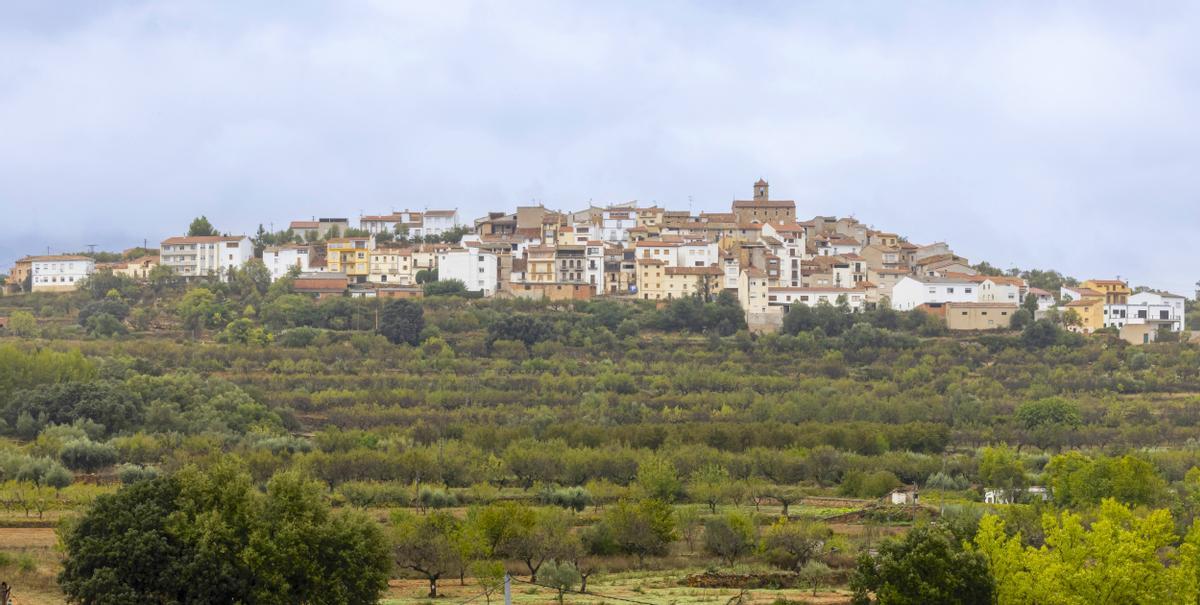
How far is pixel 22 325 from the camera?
6644 cm

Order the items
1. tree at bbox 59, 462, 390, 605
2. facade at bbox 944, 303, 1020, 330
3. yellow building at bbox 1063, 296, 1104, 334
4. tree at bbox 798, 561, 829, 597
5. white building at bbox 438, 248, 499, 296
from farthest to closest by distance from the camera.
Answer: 1. white building at bbox 438, 248, 499, 296
2. yellow building at bbox 1063, 296, 1104, 334
3. facade at bbox 944, 303, 1020, 330
4. tree at bbox 798, 561, 829, 597
5. tree at bbox 59, 462, 390, 605

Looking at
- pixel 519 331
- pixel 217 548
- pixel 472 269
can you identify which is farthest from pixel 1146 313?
pixel 217 548

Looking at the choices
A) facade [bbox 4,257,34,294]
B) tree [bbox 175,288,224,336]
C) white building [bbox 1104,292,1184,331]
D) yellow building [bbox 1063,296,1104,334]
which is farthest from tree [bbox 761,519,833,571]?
facade [bbox 4,257,34,294]

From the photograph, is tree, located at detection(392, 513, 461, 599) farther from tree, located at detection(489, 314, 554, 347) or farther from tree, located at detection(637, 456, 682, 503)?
tree, located at detection(489, 314, 554, 347)

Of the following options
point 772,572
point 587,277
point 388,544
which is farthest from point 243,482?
point 587,277

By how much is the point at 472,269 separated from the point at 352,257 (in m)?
6.58

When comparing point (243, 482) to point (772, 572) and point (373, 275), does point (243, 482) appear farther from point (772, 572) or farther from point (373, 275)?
point (373, 275)

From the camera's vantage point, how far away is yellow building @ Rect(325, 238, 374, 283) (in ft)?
249

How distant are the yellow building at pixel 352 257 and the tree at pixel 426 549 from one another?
45895 mm

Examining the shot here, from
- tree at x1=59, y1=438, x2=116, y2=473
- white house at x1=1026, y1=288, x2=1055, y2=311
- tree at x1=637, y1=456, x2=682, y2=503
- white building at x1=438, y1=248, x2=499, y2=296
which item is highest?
white building at x1=438, y1=248, x2=499, y2=296

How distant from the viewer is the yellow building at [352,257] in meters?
75.8

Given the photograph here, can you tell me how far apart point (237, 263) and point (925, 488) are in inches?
1754

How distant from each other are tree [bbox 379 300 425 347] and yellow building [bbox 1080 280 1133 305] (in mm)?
30303

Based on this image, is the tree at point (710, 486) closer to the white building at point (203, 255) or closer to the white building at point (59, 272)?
the white building at point (203, 255)
